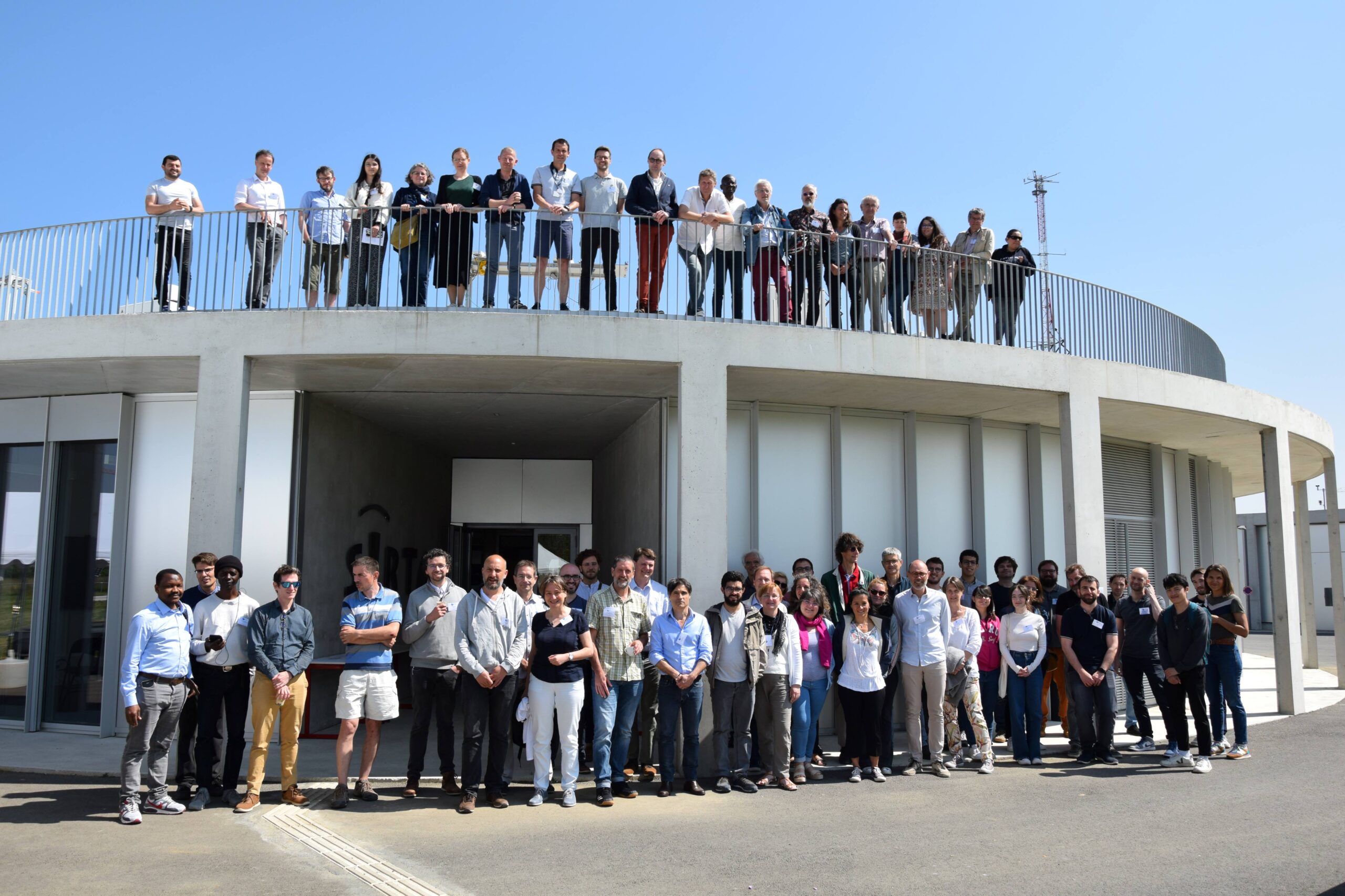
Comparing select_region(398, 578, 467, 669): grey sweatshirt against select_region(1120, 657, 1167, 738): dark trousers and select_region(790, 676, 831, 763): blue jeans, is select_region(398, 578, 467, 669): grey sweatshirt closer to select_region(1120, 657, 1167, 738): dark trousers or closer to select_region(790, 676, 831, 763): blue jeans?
select_region(790, 676, 831, 763): blue jeans

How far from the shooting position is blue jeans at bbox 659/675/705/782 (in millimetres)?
7637

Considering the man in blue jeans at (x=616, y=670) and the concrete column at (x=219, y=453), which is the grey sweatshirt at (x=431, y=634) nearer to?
the man in blue jeans at (x=616, y=670)

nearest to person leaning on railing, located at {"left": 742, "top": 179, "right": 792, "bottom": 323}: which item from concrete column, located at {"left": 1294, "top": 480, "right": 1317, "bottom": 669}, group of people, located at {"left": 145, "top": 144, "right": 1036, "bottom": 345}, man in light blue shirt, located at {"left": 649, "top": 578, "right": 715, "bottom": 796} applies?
group of people, located at {"left": 145, "top": 144, "right": 1036, "bottom": 345}

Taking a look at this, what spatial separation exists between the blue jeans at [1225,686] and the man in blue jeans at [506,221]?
7.27 metres

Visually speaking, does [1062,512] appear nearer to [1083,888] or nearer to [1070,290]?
[1070,290]

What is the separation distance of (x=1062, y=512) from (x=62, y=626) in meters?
11.8

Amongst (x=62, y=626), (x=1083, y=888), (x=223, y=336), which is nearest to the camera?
(x=1083, y=888)

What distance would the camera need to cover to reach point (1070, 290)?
459 inches

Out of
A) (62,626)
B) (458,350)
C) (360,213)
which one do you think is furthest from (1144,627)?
(62,626)

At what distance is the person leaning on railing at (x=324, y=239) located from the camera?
9.49 m

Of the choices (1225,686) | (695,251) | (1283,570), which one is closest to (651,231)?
(695,251)

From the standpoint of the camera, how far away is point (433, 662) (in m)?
7.43

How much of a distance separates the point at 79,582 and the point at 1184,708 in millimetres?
11288

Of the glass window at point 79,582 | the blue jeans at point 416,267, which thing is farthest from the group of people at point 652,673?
the glass window at point 79,582
